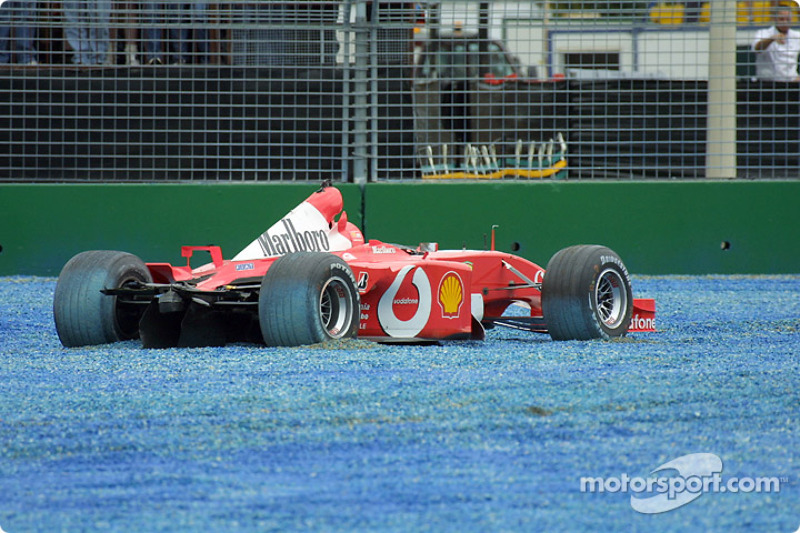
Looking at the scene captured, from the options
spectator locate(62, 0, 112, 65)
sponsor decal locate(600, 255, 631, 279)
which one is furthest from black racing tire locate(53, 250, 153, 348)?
spectator locate(62, 0, 112, 65)

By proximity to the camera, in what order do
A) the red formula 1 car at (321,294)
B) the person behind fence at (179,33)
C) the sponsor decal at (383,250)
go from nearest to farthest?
the red formula 1 car at (321,294) < the sponsor decal at (383,250) < the person behind fence at (179,33)

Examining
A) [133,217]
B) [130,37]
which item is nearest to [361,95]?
[130,37]

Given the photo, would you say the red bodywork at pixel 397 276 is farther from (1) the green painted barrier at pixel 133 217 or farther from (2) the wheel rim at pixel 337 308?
(1) the green painted barrier at pixel 133 217

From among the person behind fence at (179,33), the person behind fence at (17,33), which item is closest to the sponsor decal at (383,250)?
the person behind fence at (179,33)

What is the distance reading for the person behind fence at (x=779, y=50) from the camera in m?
9.95

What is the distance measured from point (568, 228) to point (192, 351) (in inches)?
210

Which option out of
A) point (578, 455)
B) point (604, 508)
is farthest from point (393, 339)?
point (604, 508)

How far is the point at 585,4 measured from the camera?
993 centimetres

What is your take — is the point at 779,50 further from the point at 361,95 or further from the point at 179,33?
the point at 179,33

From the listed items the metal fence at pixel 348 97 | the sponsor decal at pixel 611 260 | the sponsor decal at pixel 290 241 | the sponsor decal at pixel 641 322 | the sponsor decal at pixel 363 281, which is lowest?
the sponsor decal at pixel 641 322

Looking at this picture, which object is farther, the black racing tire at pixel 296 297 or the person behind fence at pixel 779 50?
the person behind fence at pixel 779 50

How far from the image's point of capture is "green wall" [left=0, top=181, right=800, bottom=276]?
9797 mm

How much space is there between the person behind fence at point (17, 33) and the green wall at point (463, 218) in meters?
1.10

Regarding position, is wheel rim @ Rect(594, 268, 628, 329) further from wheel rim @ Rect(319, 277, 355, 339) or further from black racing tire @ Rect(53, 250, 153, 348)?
black racing tire @ Rect(53, 250, 153, 348)
